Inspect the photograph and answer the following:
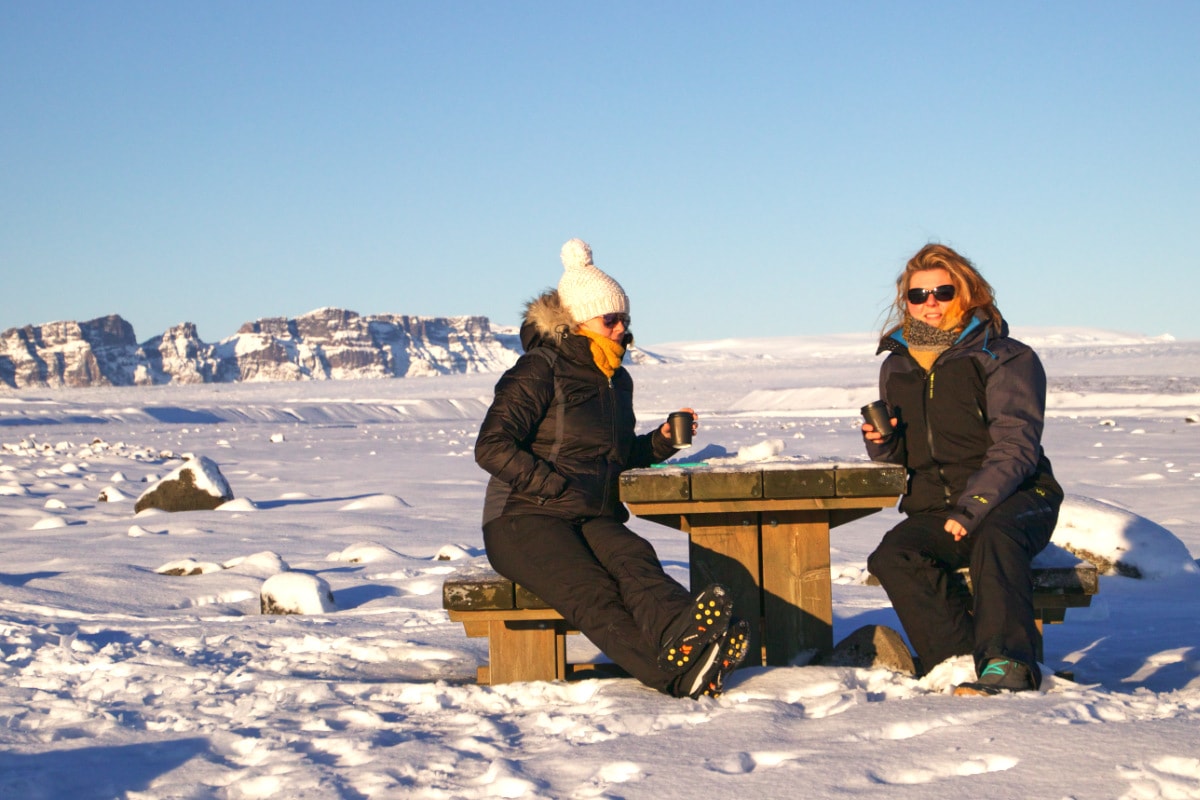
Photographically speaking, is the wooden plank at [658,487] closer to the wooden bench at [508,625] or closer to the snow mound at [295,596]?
the wooden bench at [508,625]

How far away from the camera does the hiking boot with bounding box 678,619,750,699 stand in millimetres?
3436

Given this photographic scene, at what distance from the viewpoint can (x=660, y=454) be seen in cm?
440

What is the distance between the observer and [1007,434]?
376 centimetres

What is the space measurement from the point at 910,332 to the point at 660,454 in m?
0.99

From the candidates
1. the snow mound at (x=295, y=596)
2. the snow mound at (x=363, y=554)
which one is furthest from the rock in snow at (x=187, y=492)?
the snow mound at (x=295, y=596)

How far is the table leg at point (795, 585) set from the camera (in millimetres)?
4027

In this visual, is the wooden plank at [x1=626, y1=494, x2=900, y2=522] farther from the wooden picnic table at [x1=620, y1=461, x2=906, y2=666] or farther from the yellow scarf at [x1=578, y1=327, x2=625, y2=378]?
the yellow scarf at [x1=578, y1=327, x2=625, y2=378]

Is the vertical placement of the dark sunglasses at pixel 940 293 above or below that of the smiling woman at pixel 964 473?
above

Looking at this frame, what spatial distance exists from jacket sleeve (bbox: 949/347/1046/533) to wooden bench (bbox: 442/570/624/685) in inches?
53.7

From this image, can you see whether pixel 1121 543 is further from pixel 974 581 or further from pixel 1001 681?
pixel 1001 681

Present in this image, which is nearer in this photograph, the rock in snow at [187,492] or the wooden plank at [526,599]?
the wooden plank at [526,599]

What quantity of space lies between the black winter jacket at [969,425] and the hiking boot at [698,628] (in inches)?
32.9

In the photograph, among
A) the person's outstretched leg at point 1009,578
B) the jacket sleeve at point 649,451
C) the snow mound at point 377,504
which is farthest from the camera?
the snow mound at point 377,504

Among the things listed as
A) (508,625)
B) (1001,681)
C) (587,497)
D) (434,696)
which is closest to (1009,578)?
(1001,681)
